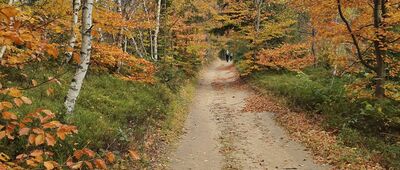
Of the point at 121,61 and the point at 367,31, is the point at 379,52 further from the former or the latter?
the point at 121,61

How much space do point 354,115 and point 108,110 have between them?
8.82m

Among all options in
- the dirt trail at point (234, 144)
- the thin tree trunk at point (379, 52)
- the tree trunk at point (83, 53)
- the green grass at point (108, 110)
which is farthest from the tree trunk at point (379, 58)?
the tree trunk at point (83, 53)

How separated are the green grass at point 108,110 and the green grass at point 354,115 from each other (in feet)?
19.2

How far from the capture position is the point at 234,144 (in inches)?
481

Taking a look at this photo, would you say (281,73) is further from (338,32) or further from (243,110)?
(338,32)

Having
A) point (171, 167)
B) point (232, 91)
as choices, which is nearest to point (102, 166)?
point (171, 167)

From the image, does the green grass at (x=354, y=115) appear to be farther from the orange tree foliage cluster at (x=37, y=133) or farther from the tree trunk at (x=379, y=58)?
the orange tree foliage cluster at (x=37, y=133)

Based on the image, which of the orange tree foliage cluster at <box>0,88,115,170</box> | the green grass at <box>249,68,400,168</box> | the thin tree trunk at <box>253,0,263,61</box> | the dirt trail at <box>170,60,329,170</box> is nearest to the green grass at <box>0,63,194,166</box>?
the dirt trail at <box>170,60,329,170</box>

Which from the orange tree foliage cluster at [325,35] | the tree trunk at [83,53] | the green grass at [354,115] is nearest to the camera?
the tree trunk at [83,53]

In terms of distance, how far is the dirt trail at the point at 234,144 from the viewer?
10.3 m

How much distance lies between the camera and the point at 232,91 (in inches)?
982

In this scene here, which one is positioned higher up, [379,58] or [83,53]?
[83,53]

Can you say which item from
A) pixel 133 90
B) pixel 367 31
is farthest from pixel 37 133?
pixel 367 31

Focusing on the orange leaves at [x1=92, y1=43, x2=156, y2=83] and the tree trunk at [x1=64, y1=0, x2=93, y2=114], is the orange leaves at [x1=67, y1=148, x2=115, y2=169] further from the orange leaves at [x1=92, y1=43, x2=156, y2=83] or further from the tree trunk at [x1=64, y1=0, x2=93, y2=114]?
the orange leaves at [x1=92, y1=43, x2=156, y2=83]
